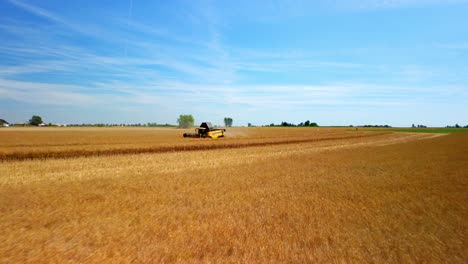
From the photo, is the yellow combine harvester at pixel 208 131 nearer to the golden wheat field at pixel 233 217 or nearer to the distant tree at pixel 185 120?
the golden wheat field at pixel 233 217

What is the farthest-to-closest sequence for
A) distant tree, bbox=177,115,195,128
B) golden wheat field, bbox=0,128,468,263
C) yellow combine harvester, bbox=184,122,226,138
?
distant tree, bbox=177,115,195,128 < yellow combine harvester, bbox=184,122,226,138 < golden wheat field, bbox=0,128,468,263

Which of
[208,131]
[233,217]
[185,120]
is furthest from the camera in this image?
[185,120]

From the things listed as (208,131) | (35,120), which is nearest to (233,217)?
(208,131)

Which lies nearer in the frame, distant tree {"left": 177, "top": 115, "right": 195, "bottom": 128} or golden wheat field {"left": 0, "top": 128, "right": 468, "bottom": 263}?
golden wheat field {"left": 0, "top": 128, "right": 468, "bottom": 263}

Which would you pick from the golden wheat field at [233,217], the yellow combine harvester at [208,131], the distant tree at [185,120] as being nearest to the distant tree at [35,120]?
the distant tree at [185,120]

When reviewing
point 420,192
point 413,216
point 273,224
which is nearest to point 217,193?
point 273,224

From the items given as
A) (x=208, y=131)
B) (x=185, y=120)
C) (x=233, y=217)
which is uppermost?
(x=185, y=120)

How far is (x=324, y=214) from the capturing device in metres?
6.98

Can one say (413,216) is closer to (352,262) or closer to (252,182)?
(352,262)

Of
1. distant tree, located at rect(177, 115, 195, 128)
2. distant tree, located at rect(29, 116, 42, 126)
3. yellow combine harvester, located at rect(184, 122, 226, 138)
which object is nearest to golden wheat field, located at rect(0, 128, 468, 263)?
yellow combine harvester, located at rect(184, 122, 226, 138)

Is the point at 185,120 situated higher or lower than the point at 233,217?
higher

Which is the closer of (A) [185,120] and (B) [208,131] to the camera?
(B) [208,131]

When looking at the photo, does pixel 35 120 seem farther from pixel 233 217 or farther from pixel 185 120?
pixel 233 217

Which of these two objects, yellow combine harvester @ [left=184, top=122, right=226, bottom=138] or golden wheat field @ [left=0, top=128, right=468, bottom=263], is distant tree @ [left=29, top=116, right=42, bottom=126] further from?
golden wheat field @ [left=0, top=128, right=468, bottom=263]
